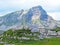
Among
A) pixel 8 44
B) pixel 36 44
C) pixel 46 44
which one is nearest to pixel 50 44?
pixel 46 44

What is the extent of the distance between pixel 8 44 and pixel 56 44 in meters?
36.3

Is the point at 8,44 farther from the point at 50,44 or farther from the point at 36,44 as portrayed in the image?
the point at 50,44

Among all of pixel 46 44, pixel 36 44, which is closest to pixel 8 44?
pixel 36 44

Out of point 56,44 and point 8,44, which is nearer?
point 56,44

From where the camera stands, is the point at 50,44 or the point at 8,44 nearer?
the point at 50,44

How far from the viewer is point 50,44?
433 feet

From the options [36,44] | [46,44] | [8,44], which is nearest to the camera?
[46,44]

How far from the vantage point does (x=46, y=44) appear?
13175cm

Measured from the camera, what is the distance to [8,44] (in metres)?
151

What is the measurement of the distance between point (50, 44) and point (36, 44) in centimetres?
1249

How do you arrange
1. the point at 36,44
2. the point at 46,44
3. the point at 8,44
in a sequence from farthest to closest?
the point at 8,44, the point at 36,44, the point at 46,44

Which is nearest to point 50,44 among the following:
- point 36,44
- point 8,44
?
point 36,44

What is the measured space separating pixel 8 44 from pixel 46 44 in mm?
31969

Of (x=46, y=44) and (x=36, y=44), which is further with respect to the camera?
(x=36, y=44)
